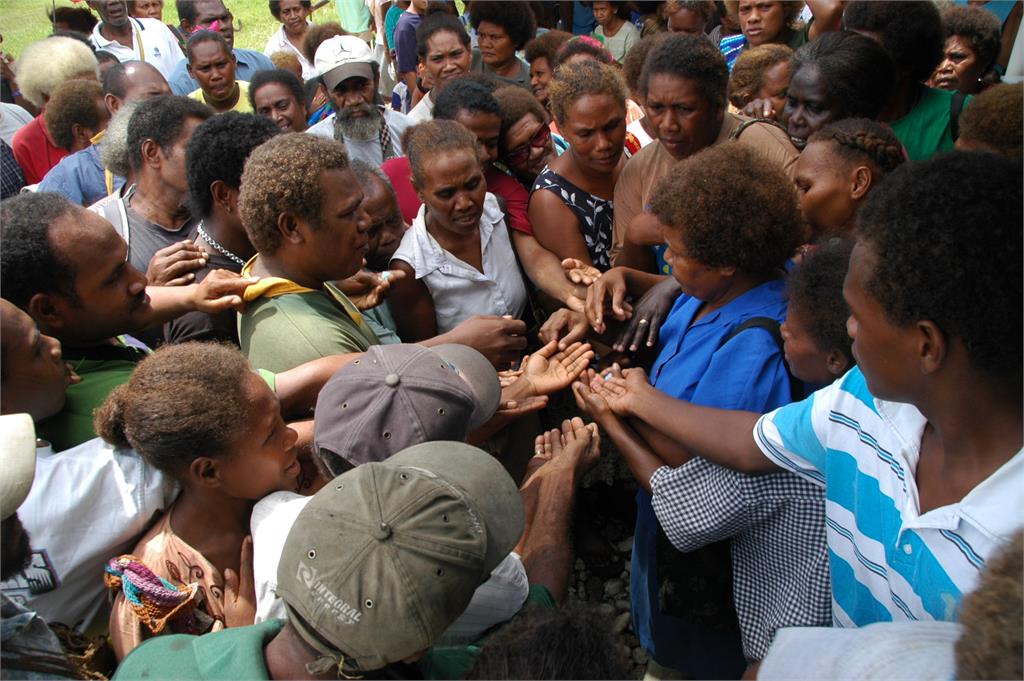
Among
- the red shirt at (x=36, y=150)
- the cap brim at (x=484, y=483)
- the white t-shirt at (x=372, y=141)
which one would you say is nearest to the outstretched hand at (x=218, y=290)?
the cap brim at (x=484, y=483)

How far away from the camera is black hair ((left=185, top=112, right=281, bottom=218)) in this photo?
3.17 metres

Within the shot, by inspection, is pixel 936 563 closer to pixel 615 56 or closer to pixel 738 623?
pixel 738 623

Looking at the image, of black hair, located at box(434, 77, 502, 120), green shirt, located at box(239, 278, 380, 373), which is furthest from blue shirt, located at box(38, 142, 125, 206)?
green shirt, located at box(239, 278, 380, 373)

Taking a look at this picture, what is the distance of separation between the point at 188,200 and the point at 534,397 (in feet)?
5.89

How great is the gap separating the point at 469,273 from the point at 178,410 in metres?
1.70

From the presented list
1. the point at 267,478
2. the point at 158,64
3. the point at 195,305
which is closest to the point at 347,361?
the point at 267,478

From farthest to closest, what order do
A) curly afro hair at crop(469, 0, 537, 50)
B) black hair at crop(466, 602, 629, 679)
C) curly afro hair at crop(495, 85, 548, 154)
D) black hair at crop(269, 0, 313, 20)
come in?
black hair at crop(269, 0, 313, 20), curly afro hair at crop(469, 0, 537, 50), curly afro hair at crop(495, 85, 548, 154), black hair at crop(466, 602, 629, 679)

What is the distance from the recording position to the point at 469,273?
3.41 m

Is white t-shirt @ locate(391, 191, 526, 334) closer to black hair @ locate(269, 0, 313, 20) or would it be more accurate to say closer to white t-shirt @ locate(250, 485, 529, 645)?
white t-shirt @ locate(250, 485, 529, 645)

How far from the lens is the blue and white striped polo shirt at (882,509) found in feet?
4.57

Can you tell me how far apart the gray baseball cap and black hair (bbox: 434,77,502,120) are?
2251 millimetres

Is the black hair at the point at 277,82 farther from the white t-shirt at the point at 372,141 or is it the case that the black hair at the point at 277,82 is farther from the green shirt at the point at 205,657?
the green shirt at the point at 205,657

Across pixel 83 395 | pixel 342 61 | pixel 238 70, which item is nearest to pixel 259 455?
pixel 83 395

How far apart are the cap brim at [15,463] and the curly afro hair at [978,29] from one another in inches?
217
